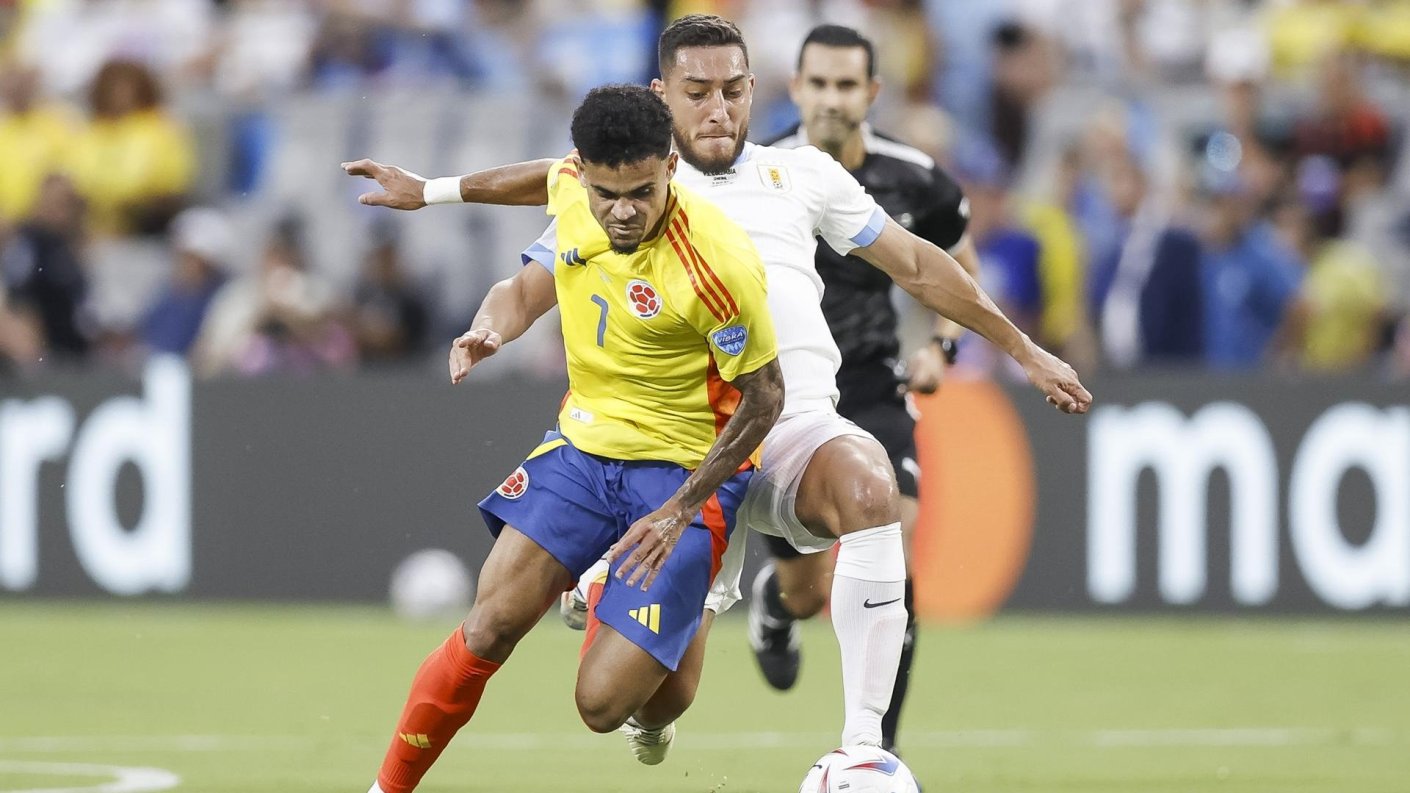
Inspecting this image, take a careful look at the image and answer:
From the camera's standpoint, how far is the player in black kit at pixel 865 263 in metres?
8.12

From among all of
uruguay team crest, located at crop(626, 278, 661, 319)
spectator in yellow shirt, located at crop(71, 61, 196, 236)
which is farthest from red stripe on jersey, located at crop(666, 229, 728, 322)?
spectator in yellow shirt, located at crop(71, 61, 196, 236)

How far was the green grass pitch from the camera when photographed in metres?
7.96

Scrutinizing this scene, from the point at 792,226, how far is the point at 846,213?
201 mm

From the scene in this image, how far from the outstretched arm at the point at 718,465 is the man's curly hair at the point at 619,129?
2.38 ft

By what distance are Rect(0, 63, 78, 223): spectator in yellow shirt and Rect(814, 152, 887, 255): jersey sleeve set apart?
33.3ft

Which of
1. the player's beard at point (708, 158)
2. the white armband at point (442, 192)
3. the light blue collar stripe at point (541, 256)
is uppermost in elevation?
the player's beard at point (708, 158)

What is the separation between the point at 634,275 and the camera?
6.23 m

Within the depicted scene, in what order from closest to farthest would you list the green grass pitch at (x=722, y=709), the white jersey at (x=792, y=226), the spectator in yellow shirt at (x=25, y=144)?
1. the white jersey at (x=792, y=226)
2. the green grass pitch at (x=722, y=709)
3. the spectator in yellow shirt at (x=25, y=144)

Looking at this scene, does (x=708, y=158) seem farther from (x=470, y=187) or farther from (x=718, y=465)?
(x=718, y=465)

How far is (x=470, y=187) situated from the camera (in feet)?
22.2

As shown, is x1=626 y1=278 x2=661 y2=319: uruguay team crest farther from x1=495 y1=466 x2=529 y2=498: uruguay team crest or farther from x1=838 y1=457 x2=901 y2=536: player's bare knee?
x1=838 y1=457 x2=901 y2=536: player's bare knee

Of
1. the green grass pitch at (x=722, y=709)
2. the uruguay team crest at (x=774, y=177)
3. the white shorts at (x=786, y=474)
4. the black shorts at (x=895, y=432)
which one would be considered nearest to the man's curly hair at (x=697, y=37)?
the uruguay team crest at (x=774, y=177)

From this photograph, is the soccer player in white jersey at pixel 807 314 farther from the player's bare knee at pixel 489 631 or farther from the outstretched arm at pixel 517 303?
the player's bare knee at pixel 489 631

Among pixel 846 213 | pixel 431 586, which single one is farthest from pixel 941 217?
pixel 431 586
